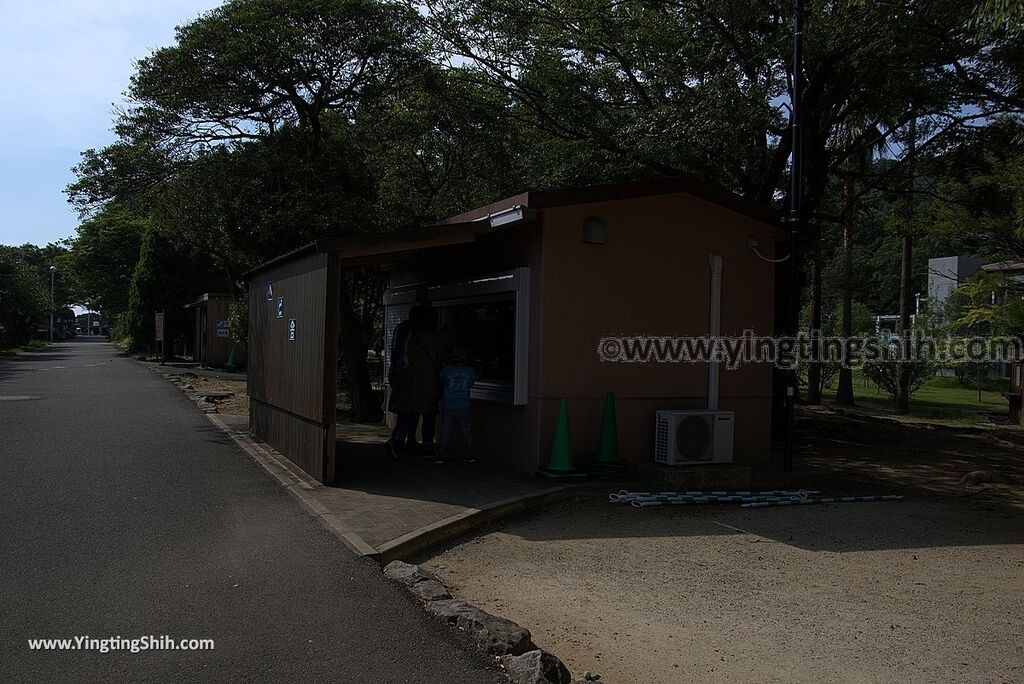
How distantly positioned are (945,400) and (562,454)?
2317 cm

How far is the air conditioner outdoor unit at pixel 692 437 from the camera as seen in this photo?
8.98 metres

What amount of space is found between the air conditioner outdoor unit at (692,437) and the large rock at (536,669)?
204 inches

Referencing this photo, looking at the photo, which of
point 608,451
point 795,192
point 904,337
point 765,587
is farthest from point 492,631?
point 904,337

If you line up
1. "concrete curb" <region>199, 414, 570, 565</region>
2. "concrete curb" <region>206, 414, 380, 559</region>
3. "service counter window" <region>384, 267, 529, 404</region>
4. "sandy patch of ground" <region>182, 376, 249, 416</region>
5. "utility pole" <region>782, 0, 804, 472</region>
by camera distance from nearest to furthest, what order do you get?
"concrete curb" <region>199, 414, 570, 565</region> < "concrete curb" <region>206, 414, 380, 559</region> < "service counter window" <region>384, 267, 529, 404</region> < "utility pole" <region>782, 0, 804, 472</region> < "sandy patch of ground" <region>182, 376, 249, 416</region>

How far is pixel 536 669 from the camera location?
3926 mm

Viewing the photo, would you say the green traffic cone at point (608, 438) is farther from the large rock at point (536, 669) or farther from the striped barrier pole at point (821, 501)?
the large rock at point (536, 669)

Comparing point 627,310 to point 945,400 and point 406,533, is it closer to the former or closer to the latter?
point 406,533

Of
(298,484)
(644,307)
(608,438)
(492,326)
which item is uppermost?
(644,307)

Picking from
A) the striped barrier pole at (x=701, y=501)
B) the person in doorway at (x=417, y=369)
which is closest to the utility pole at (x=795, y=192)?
the striped barrier pole at (x=701, y=501)

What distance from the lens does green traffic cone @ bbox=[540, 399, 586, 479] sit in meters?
8.67

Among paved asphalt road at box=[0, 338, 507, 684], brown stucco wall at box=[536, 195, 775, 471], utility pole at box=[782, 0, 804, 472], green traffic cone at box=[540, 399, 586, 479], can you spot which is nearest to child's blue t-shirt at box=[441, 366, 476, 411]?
brown stucco wall at box=[536, 195, 775, 471]

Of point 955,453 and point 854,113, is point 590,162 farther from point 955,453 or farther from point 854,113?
point 955,453

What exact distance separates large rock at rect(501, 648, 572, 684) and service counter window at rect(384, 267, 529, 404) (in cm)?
508

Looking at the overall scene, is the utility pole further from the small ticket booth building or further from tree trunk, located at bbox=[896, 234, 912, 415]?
tree trunk, located at bbox=[896, 234, 912, 415]
